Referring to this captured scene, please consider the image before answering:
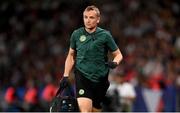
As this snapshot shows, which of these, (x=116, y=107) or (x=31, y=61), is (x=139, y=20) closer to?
(x=31, y=61)

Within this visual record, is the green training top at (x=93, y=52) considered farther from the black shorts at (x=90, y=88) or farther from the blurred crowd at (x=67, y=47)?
the blurred crowd at (x=67, y=47)

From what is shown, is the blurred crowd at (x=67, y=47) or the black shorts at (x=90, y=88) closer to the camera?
the black shorts at (x=90, y=88)

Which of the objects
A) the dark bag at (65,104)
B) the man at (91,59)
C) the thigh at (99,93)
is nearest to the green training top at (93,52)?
the man at (91,59)

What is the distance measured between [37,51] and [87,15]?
12.6 meters

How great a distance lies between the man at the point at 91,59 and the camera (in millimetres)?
11922

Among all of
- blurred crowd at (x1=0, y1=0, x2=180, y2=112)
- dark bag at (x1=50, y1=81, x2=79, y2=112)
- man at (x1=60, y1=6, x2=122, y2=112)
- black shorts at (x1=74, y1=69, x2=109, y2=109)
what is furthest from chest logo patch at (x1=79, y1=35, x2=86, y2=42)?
blurred crowd at (x1=0, y1=0, x2=180, y2=112)

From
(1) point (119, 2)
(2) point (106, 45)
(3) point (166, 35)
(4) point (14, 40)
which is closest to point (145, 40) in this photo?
(3) point (166, 35)

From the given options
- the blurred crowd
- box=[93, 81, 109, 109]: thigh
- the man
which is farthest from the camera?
the blurred crowd

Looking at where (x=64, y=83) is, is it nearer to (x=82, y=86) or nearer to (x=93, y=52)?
(x=82, y=86)

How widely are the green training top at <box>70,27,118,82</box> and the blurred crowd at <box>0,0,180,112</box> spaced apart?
5955 millimetres

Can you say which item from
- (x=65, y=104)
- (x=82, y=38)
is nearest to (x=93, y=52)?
(x=82, y=38)

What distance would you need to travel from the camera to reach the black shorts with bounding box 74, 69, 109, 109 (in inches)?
471

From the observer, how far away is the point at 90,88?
12.0 m

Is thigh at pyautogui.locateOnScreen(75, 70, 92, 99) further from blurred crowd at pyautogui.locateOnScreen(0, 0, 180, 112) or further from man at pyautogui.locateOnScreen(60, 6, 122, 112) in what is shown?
blurred crowd at pyautogui.locateOnScreen(0, 0, 180, 112)
